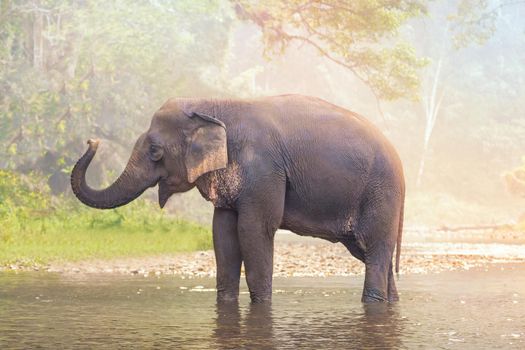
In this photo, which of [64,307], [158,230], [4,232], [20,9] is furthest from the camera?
[20,9]

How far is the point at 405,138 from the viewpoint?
66.4m

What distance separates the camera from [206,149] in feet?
35.3

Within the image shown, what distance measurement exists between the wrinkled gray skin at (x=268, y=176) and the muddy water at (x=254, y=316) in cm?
56

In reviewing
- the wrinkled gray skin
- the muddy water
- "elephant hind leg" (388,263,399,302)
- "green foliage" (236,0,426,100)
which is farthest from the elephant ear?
"green foliage" (236,0,426,100)

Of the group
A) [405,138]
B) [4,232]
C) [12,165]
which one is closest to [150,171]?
[4,232]

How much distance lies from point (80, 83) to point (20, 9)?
3.75 m

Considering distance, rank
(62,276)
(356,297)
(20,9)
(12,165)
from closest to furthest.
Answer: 1. (356,297)
2. (62,276)
3. (12,165)
4. (20,9)

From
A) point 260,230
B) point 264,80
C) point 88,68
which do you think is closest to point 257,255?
point 260,230

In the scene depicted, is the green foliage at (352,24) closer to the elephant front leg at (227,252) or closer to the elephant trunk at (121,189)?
the elephant trunk at (121,189)

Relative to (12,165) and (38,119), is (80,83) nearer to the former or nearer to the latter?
(38,119)

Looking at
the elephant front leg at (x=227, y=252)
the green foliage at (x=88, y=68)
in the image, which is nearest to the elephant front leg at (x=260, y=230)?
the elephant front leg at (x=227, y=252)

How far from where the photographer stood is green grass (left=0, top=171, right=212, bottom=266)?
18.2 metres

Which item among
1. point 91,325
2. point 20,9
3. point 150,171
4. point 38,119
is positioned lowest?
point 91,325

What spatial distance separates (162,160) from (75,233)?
1054 cm
